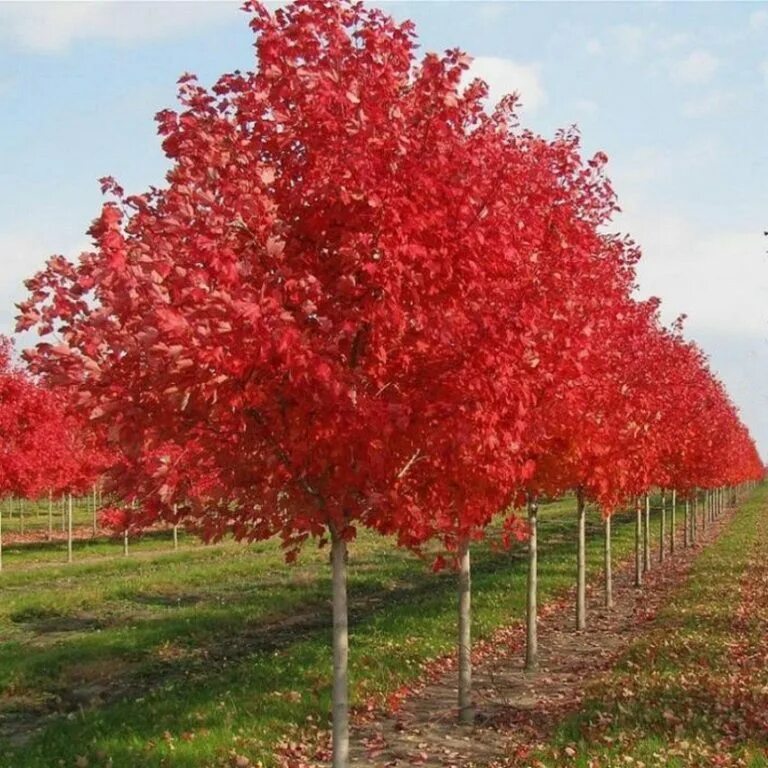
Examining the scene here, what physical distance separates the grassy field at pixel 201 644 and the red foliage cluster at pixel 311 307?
3.91m

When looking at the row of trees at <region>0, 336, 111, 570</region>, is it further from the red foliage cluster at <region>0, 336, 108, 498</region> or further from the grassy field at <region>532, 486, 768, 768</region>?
the grassy field at <region>532, 486, 768, 768</region>

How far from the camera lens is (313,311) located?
687cm

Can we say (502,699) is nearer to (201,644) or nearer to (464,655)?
(464,655)

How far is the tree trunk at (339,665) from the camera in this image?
746 cm

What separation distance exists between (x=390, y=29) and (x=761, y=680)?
29.8ft

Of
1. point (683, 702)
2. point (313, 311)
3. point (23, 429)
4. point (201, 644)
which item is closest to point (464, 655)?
point (683, 702)

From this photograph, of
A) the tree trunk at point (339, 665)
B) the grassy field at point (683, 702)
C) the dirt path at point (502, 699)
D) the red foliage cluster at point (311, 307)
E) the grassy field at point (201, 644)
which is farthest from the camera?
the grassy field at point (201, 644)

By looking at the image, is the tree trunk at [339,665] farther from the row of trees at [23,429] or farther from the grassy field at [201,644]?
the row of trees at [23,429]

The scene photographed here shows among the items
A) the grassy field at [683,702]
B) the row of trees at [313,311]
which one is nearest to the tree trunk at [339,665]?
the row of trees at [313,311]

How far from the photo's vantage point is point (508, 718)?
11.3 metres

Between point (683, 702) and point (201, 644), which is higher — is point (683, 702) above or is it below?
above

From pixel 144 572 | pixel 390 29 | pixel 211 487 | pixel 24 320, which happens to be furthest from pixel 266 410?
pixel 144 572

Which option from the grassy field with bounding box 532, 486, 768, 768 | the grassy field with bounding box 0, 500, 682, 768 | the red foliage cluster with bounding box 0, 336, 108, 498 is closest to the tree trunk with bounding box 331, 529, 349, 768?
the grassy field with bounding box 532, 486, 768, 768

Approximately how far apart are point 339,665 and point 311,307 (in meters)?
3.14
